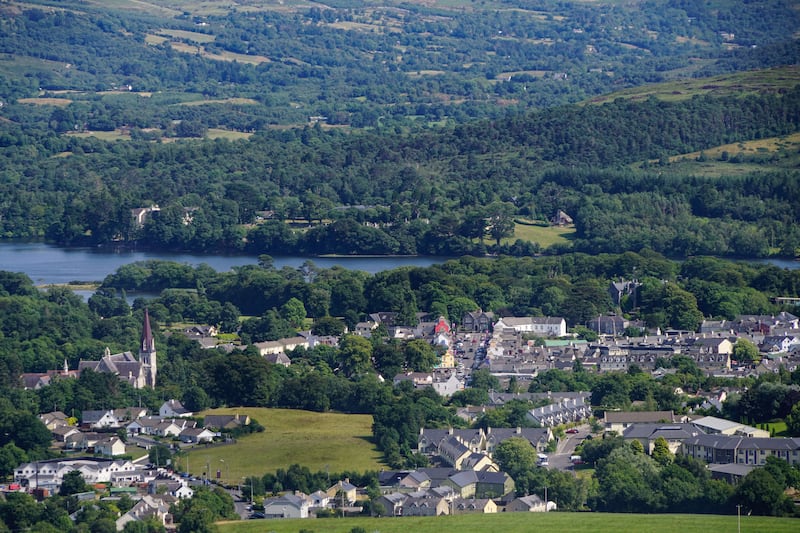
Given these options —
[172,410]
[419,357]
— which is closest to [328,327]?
[419,357]

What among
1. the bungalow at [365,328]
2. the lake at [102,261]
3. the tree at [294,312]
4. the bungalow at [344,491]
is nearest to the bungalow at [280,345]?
the bungalow at [365,328]

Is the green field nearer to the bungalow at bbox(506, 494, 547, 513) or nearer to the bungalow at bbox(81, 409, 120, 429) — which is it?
the bungalow at bbox(81, 409, 120, 429)

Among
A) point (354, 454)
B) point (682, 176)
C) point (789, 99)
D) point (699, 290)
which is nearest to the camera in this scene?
point (354, 454)

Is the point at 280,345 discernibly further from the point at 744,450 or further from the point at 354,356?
the point at 744,450

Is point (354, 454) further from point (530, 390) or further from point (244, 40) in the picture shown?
point (244, 40)

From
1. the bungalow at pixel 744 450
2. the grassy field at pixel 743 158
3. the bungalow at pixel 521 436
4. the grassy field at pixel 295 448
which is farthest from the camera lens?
the grassy field at pixel 743 158

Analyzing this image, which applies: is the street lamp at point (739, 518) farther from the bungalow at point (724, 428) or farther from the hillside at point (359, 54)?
the hillside at point (359, 54)

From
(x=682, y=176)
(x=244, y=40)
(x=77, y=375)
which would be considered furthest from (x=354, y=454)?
(x=244, y=40)
